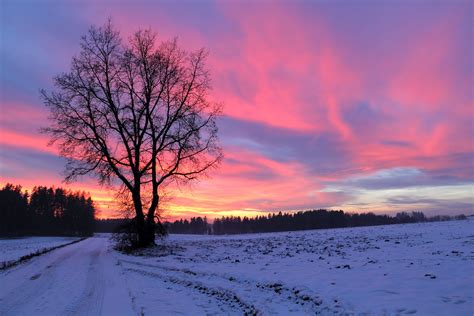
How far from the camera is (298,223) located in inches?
6220

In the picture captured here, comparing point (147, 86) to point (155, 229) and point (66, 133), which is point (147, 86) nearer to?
point (66, 133)

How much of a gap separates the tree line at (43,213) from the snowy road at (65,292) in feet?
381

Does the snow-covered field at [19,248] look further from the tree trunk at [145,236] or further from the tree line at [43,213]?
the tree line at [43,213]

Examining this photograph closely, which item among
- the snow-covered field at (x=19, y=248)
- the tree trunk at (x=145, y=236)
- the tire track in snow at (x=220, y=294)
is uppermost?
the tree trunk at (x=145, y=236)

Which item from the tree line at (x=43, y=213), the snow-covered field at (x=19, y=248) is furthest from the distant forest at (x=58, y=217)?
the snow-covered field at (x=19, y=248)

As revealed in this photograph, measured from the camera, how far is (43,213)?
13800 cm

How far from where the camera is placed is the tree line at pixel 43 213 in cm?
11919

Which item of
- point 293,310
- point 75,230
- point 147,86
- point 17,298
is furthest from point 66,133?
point 75,230

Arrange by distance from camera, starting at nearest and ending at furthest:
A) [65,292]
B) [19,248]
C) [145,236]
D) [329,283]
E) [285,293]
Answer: [285,293], [329,283], [65,292], [145,236], [19,248]

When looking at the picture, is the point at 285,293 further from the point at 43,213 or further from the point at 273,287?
the point at 43,213

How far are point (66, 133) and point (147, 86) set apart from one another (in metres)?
7.61

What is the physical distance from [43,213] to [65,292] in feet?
463

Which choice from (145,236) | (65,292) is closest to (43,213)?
(145,236)

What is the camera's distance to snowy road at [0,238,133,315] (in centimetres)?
1057
